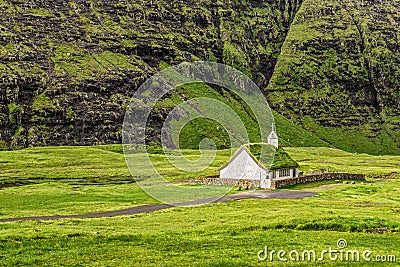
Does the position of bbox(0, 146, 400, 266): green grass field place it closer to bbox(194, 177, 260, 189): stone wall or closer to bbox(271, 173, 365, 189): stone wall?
bbox(271, 173, 365, 189): stone wall

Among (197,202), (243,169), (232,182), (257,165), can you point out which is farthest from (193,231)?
(243,169)

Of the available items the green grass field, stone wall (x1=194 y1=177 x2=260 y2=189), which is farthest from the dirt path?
stone wall (x1=194 y1=177 x2=260 y2=189)

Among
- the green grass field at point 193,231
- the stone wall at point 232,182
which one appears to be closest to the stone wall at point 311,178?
the stone wall at point 232,182

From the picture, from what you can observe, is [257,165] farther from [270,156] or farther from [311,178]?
[311,178]

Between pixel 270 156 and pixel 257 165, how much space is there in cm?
578

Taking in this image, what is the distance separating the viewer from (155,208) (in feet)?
204

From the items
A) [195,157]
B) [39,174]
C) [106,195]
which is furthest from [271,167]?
[195,157]

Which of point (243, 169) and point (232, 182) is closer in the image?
point (232, 182)

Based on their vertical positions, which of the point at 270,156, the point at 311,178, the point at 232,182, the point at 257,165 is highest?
the point at 270,156

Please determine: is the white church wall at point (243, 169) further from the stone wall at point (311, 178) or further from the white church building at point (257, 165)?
the stone wall at point (311, 178)

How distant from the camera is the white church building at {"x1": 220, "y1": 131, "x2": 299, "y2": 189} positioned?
3794 inches

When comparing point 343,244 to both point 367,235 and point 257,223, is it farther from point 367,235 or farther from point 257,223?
point 257,223

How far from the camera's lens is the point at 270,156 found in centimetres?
10106

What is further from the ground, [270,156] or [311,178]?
[270,156]
